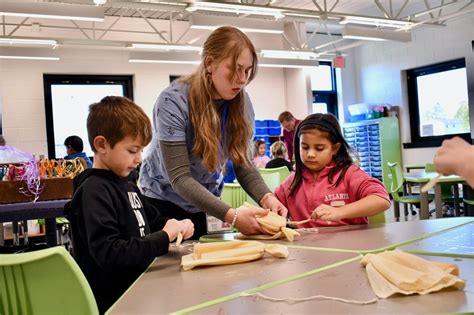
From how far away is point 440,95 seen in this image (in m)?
8.83

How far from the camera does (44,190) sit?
2805 mm

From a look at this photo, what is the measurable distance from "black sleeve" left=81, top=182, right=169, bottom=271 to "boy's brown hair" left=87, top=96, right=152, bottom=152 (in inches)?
6.6

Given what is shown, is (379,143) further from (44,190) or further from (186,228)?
(186,228)

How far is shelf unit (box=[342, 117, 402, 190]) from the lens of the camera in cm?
924

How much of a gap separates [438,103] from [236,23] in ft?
15.1

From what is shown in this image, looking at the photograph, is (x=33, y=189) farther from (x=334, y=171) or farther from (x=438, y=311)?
(x=438, y=311)

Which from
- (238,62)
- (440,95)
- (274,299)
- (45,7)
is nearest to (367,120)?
(440,95)

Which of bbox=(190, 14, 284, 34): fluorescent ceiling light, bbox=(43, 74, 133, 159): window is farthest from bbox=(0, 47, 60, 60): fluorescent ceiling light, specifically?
Answer: bbox=(190, 14, 284, 34): fluorescent ceiling light

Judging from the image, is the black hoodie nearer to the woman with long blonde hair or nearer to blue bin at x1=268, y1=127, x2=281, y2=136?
the woman with long blonde hair

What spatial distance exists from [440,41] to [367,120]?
6.25 feet

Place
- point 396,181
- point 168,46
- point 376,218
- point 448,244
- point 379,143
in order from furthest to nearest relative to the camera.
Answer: point 379,143 < point 168,46 < point 396,181 < point 376,218 < point 448,244

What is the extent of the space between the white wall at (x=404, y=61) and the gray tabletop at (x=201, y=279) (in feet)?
25.2

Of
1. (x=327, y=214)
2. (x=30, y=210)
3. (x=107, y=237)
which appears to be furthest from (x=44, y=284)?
(x=30, y=210)

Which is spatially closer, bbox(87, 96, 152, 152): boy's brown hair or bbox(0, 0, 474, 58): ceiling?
bbox(87, 96, 152, 152): boy's brown hair
